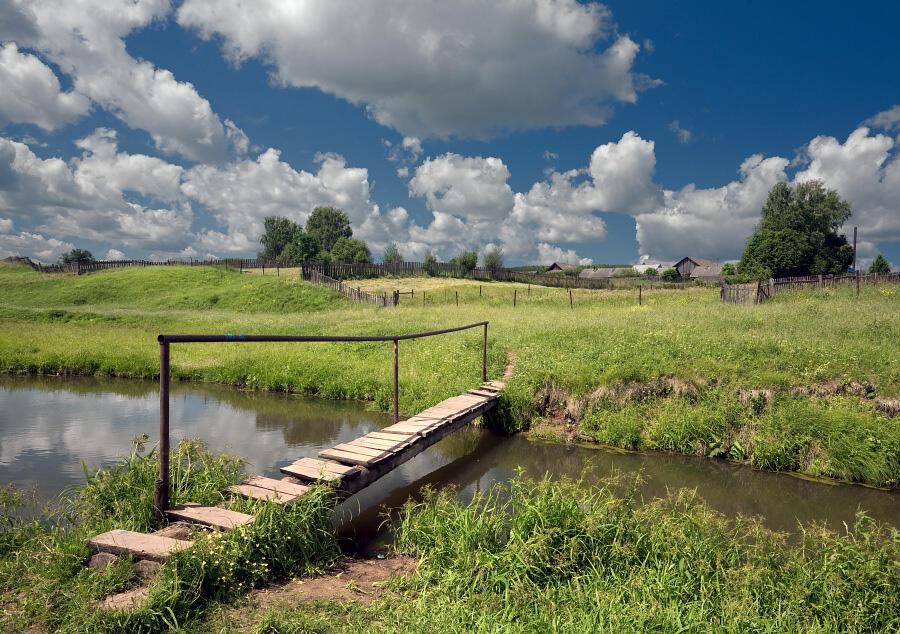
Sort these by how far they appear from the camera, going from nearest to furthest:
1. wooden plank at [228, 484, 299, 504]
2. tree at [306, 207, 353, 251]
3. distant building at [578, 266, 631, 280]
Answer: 1. wooden plank at [228, 484, 299, 504]
2. distant building at [578, 266, 631, 280]
3. tree at [306, 207, 353, 251]

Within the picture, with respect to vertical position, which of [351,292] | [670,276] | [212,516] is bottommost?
[212,516]

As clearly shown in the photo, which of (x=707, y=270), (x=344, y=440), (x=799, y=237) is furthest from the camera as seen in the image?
(x=707, y=270)

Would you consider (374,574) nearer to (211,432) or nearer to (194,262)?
(211,432)

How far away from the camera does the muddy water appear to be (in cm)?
759

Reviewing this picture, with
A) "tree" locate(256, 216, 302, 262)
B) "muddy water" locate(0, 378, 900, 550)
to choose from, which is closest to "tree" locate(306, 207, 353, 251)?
"tree" locate(256, 216, 302, 262)

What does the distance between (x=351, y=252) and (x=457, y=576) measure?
83.1 metres

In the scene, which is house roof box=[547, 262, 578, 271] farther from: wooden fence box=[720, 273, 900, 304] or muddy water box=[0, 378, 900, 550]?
muddy water box=[0, 378, 900, 550]

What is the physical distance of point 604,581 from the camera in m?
4.40

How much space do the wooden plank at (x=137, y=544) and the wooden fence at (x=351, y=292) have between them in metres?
30.6

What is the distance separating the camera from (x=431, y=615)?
12.6 ft

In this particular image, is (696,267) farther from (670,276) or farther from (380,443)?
(380,443)

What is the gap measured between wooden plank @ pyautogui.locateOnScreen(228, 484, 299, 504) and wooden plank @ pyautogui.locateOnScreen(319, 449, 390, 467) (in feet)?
3.81

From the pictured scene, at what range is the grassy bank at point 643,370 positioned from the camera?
31.1 ft

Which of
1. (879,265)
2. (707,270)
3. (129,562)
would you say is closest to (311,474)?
(129,562)
